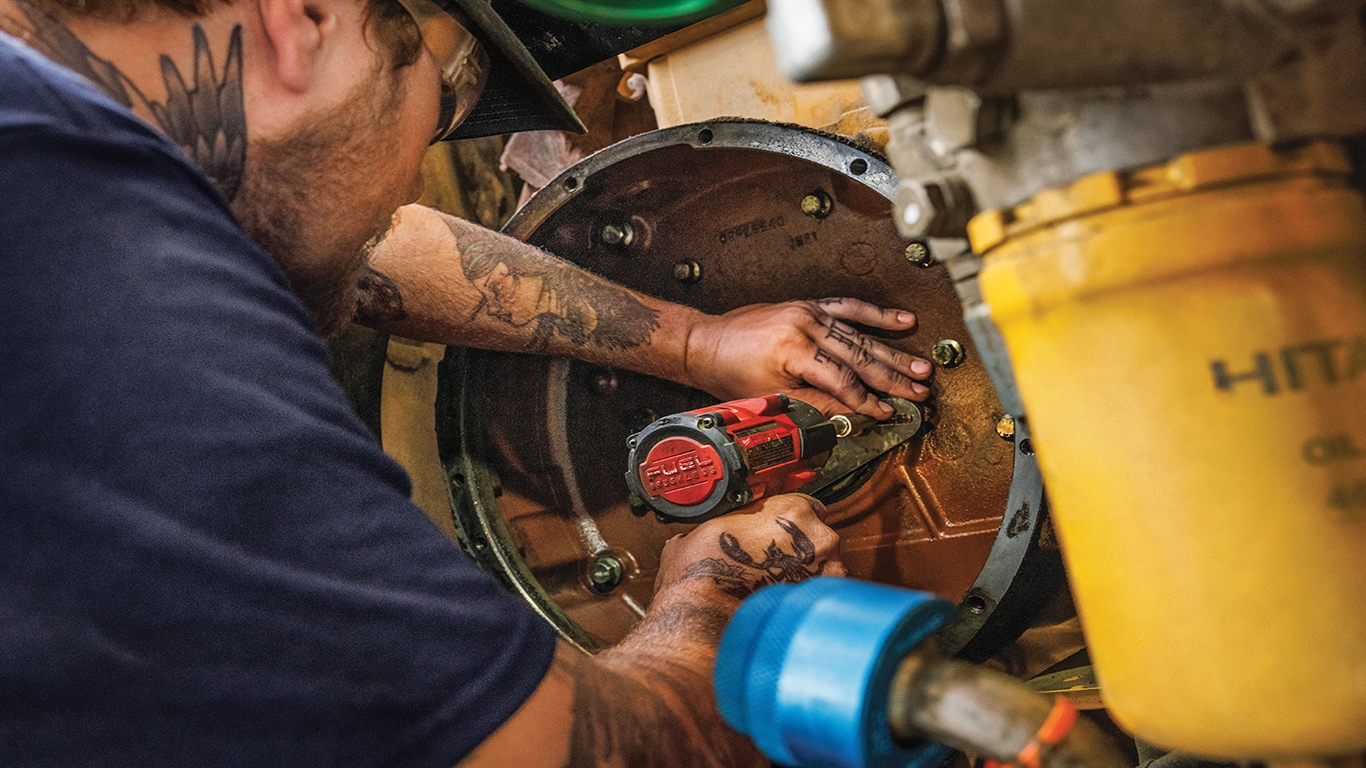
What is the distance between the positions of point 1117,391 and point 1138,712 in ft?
0.60

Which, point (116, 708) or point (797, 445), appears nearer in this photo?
point (116, 708)

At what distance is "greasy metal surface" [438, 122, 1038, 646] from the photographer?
1.32 meters

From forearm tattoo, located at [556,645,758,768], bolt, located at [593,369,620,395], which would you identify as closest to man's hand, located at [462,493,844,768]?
forearm tattoo, located at [556,645,758,768]

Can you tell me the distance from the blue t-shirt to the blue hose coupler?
0.90 feet

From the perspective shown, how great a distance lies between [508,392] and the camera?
1.61 meters

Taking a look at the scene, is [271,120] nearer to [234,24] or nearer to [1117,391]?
[234,24]

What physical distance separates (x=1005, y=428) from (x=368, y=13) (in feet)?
3.20

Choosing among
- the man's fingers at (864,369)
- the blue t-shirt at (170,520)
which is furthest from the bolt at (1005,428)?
the blue t-shirt at (170,520)

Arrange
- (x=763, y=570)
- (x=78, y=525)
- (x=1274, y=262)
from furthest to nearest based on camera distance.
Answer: (x=763, y=570), (x=78, y=525), (x=1274, y=262)

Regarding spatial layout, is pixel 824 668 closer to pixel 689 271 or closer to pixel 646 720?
pixel 646 720

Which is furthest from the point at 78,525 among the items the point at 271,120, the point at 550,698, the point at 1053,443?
the point at 1053,443

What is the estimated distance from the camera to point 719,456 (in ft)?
3.82

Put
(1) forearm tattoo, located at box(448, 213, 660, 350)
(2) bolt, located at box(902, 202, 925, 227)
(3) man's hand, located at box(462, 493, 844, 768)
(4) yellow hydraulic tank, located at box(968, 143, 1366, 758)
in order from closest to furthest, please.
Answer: (4) yellow hydraulic tank, located at box(968, 143, 1366, 758) < (2) bolt, located at box(902, 202, 925, 227) < (3) man's hand, located at box(462, 493, 844, 768) < (1) forearm tattoo, located at box(448, 213, 660, 350)

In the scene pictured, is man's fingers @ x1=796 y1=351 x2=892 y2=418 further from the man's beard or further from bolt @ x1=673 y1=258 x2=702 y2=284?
the man's beard
